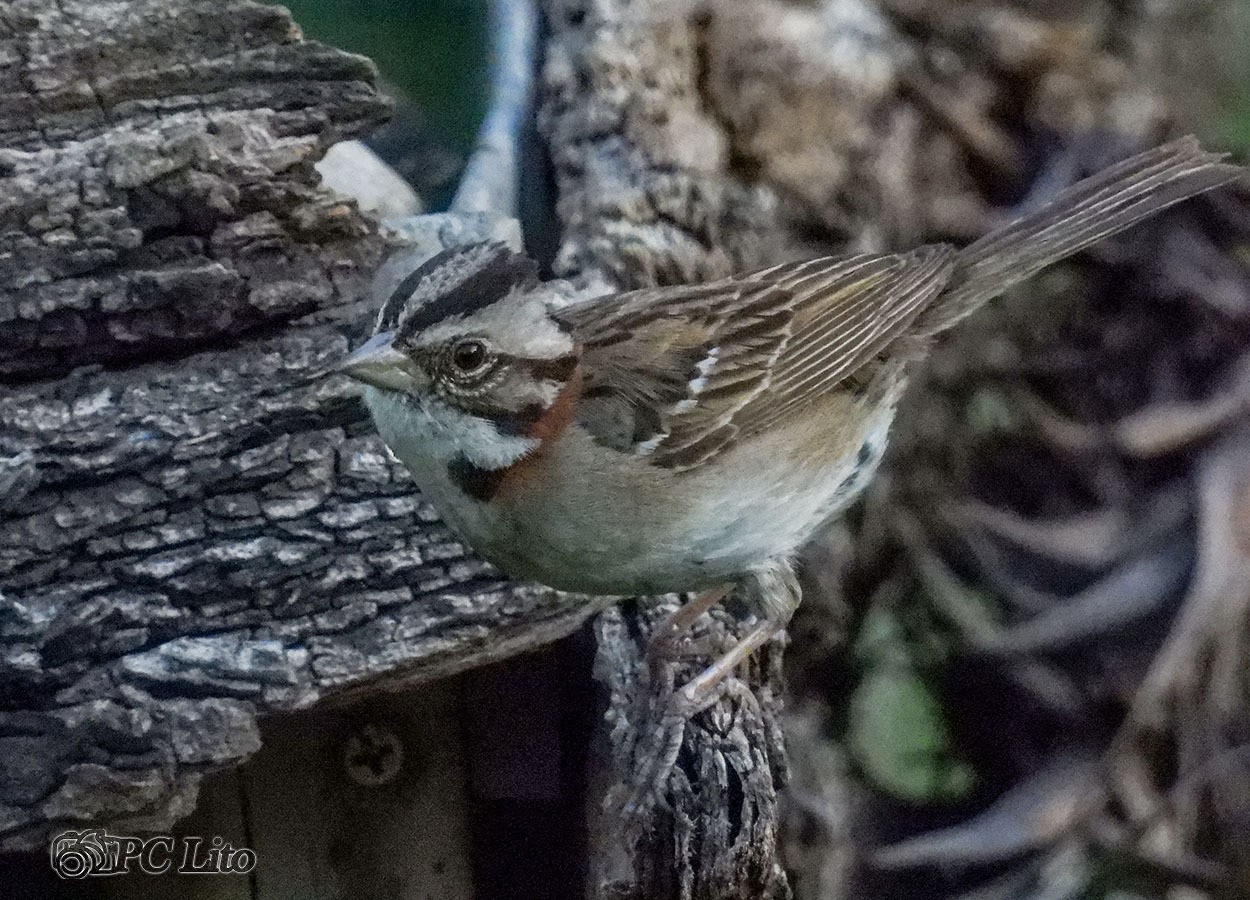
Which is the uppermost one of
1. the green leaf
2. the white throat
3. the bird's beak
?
the bird's beak

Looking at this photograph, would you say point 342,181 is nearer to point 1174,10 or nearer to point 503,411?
point 503,411

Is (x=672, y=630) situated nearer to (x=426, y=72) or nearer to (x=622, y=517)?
(x=622, y=517)

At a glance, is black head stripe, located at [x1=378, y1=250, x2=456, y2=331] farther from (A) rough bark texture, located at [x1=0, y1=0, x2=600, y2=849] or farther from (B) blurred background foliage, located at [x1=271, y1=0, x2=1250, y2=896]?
(B) blurred background foliage, located at [x1=271, y1=0, x2=1250, y2=896]

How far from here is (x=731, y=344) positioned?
1.81 m

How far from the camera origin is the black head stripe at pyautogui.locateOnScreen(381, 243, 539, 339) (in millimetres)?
1422

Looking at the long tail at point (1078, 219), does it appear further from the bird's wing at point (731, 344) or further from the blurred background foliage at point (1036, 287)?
the blurred background foliage at point (1036, 287)

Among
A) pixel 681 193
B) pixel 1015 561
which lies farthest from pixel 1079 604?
pixel 681 193

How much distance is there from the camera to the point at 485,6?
2.47 metres

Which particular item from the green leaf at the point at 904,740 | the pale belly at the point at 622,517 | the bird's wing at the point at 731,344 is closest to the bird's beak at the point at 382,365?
the pale belly at the point at 622,517

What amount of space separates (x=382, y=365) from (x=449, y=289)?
12 cm

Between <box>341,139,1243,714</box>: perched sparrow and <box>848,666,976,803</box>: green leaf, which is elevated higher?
<box>341,139,1243,714</box>: perched sparrow

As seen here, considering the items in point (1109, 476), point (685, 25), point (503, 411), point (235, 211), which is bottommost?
point (1109, 476)

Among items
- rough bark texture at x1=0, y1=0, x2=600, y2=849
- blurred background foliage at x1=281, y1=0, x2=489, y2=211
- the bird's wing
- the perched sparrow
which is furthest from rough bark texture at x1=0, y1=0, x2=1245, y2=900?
blurred background foliage at x1=281, y1=0, x2=489, y2=211

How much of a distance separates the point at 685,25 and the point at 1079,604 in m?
1.45
